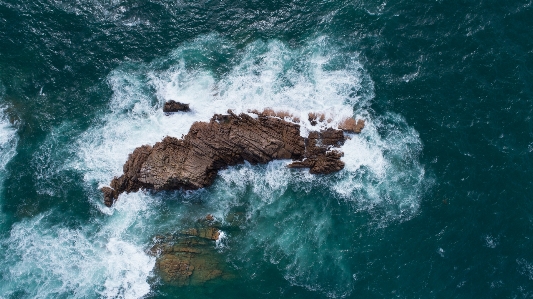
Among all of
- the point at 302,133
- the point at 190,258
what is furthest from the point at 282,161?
the point at 190,258

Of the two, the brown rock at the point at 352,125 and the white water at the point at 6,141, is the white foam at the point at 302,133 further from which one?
the white water at the point at 6,141

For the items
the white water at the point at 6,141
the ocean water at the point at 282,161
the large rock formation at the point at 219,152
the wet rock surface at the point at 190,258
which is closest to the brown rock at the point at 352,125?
the large rock formation at the point at 219,152

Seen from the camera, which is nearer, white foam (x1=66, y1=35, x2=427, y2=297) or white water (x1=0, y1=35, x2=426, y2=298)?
white water (x1=0, y1=35, x2=426, y2=298)

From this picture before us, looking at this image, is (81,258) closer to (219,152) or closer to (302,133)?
(219,152)

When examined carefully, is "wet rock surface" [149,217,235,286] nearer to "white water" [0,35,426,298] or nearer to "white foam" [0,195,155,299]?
"white water" [0,35,426,298]

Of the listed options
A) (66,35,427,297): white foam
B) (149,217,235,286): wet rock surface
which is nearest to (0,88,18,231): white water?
(66,35,427,297): white foam

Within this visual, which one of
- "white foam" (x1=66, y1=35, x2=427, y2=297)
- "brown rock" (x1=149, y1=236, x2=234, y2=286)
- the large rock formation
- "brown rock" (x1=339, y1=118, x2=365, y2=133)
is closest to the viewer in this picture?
"brown rock" (x1=149, y1=236, x2=234, y2=286)
